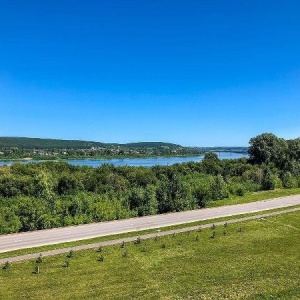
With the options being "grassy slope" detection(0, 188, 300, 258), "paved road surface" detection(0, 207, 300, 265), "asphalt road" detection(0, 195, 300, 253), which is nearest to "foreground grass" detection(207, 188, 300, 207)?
"grassy slope" detection(0, 188, 300, 258)

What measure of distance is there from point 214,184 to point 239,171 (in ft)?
126

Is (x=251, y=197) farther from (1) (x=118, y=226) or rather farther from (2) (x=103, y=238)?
(2) (x=103, y=238)

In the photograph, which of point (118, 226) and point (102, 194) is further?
point (102, 194)

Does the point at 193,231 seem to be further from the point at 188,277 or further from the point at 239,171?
the point at 239,171

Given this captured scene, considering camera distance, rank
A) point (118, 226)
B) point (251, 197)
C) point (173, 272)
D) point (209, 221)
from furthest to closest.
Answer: point (251, 197)
point (209, 221)
point (118, 226)
point (173, 272)

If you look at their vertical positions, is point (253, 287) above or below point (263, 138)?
below

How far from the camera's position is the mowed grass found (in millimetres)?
21594

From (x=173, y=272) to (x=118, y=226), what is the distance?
15265mm

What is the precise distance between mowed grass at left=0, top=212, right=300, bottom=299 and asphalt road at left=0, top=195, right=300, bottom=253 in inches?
203

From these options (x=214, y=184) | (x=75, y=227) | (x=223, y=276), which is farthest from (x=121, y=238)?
(x=214, y=184)

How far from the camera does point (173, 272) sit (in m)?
25.2

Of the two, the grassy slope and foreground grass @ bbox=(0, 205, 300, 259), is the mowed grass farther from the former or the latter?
the grassy slope

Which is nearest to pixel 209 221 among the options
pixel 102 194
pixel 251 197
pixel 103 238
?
pixel 103 238

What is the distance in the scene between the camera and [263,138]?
103500 millimetres
